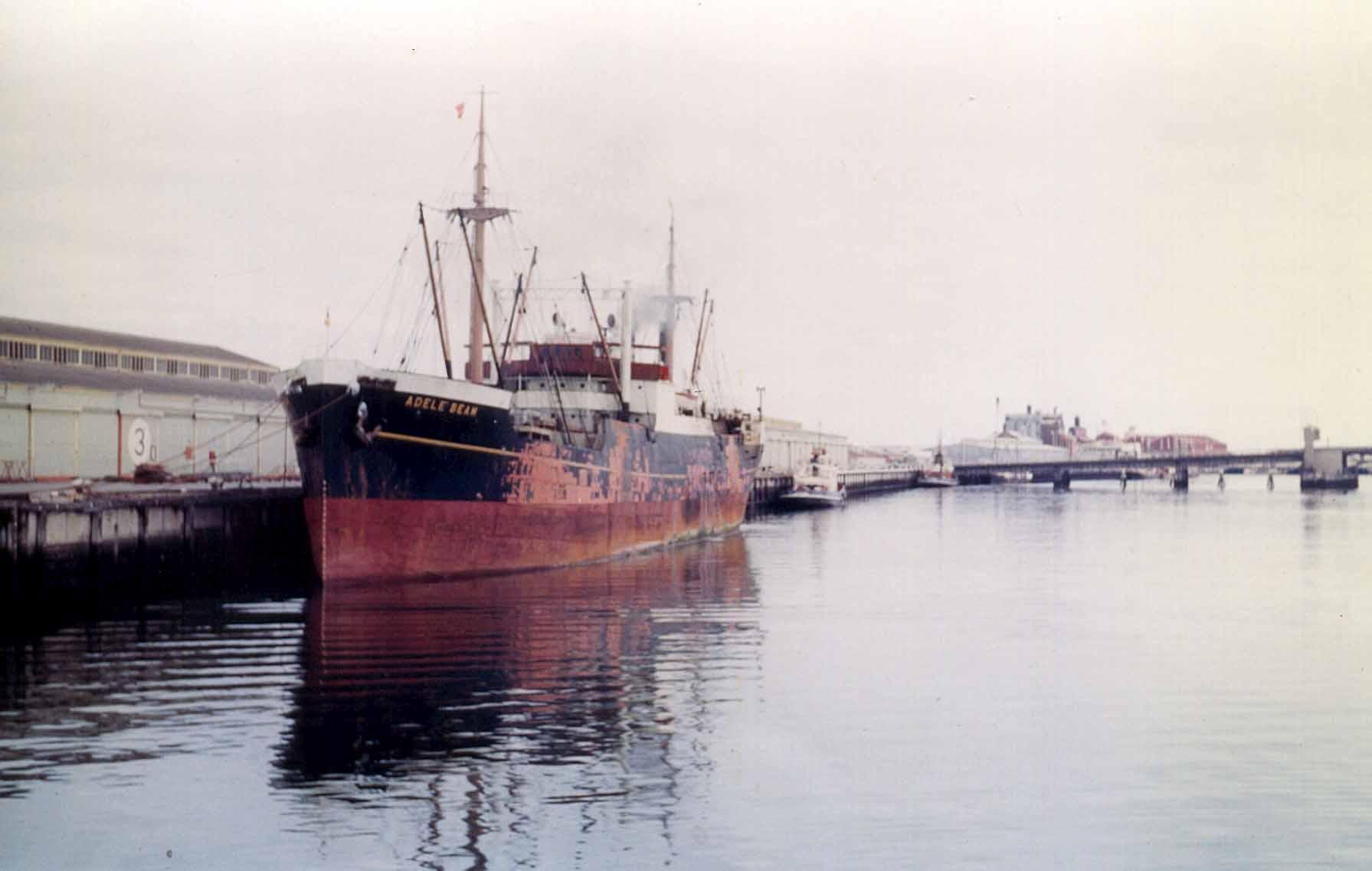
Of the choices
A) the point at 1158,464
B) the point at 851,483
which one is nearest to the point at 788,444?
the point at 851,483

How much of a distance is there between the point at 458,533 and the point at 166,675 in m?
10.00

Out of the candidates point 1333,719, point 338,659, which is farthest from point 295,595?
point 1333,719

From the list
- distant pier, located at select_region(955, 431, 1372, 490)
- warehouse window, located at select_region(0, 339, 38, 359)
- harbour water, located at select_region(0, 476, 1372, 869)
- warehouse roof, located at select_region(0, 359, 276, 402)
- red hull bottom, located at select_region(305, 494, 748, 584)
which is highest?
warehouse window, located at select_region(0, 339, 38, 359)

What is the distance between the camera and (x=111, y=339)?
35.8 meters

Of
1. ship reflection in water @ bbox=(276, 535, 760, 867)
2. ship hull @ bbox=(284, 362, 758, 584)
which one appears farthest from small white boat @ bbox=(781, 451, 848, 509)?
ship reflection in water @ bbox=(276, 535, 760, 867)

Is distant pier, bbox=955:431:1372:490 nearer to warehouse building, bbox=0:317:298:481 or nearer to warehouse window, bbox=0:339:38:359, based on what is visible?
warehouse building, bbox=0:317:298:481

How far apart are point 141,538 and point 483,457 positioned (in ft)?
21.3

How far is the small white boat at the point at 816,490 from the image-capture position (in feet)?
251

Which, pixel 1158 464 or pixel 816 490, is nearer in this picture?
pixel 816 490

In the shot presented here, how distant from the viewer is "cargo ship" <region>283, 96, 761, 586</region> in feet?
76.1

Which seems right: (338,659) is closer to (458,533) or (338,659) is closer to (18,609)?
(18,609)

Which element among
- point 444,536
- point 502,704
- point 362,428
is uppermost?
point 362,428

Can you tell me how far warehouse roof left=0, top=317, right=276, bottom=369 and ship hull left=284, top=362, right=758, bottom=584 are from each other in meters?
11.9

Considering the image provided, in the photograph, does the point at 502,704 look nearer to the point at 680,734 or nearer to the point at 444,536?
the point at 680,734
